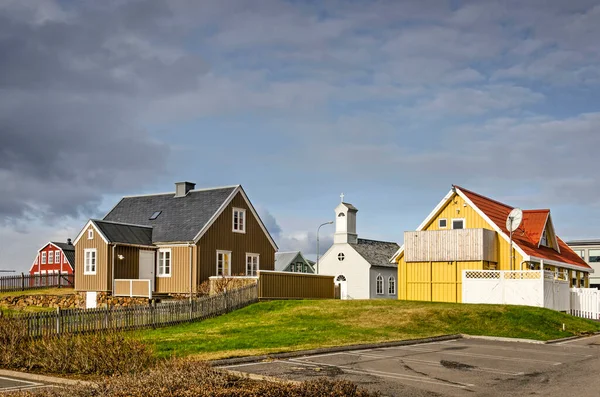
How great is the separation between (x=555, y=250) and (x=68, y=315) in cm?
3476

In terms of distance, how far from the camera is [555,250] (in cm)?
4662

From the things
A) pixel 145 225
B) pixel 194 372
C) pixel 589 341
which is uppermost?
pixel 145 225

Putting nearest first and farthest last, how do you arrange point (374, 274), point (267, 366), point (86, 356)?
point (86, 356) → point (267, 366) → point (374, 274)

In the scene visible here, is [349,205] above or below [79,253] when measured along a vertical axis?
above

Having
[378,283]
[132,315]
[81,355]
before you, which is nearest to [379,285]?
[378,283]

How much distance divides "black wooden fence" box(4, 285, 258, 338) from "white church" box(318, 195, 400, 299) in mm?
27845

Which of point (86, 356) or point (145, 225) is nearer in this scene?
point (86, 356)

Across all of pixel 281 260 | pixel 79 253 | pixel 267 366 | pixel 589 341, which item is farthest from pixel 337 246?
pixel 267 366

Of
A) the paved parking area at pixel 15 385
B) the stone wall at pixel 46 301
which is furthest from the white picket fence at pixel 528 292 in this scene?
the paved parking area at pixel 15 385

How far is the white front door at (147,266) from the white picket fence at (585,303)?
24.8 m

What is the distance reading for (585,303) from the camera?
37.2 m

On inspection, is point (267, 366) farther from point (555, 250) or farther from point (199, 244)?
point (555, 250)

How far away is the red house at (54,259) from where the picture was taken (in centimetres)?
8025

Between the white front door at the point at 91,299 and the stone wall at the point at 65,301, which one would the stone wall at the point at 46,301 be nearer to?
the stone wall at the point at 65,301
